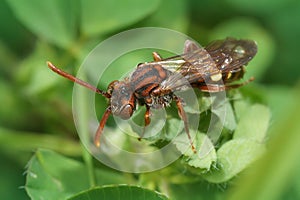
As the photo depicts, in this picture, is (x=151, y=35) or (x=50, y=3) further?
(x=151, y=35)

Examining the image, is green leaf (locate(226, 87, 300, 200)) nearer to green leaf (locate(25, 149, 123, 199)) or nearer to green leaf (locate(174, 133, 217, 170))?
green leaf (locate(174, 133, 217, 170))

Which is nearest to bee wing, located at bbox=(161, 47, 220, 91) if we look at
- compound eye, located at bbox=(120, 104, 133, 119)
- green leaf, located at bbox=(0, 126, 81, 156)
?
compound eye, located at bbox=(120, 104, 133, 119)

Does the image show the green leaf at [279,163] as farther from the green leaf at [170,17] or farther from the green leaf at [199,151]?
the green leaf at [170,17]

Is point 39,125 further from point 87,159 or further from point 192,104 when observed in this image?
point 192,104

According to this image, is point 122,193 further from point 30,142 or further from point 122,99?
point 30,142

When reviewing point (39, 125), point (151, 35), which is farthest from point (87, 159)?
point (151, 35)

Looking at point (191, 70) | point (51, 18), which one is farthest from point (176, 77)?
point (51, 18)
